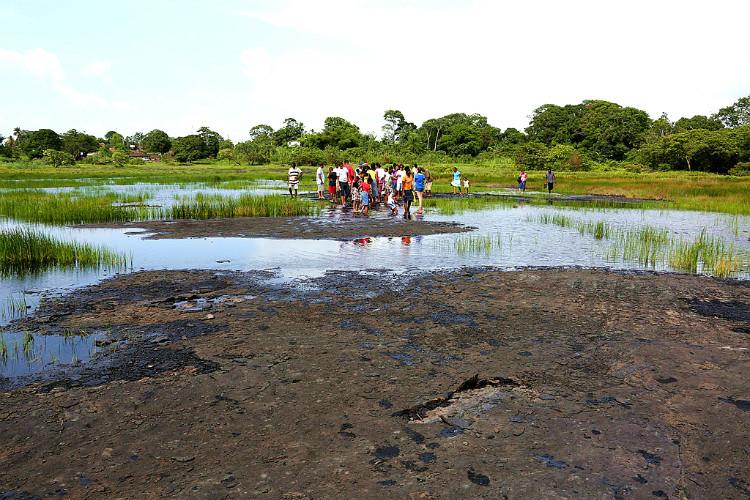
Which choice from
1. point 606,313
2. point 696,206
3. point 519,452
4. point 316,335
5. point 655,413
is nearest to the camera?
point 519,452

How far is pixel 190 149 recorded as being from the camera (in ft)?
315

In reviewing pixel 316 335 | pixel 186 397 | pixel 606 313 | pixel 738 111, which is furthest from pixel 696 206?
pixel 738 111

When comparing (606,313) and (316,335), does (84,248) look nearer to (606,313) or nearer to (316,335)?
(316,335)

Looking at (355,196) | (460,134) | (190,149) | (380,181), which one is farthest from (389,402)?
(190,149)

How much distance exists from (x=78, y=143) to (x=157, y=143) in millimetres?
15696

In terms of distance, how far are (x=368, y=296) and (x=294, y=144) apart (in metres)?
90.0

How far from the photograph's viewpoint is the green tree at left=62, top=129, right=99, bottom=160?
10144 cm

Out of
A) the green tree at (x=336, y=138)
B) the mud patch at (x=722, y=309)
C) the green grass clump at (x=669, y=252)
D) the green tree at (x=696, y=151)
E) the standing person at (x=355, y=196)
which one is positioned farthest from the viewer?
the green tree at (x=336, y=138)

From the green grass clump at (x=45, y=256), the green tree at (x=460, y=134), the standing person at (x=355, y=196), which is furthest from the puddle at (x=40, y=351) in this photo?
the green tree at (x=460, y=134)

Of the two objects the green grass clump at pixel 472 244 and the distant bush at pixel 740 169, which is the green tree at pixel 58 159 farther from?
the distant bush at pixel 740 169

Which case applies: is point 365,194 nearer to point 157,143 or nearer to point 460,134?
point 460,134

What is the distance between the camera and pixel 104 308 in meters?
8.20

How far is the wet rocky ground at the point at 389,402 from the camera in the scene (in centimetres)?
371

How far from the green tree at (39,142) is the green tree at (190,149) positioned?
23745 mm
